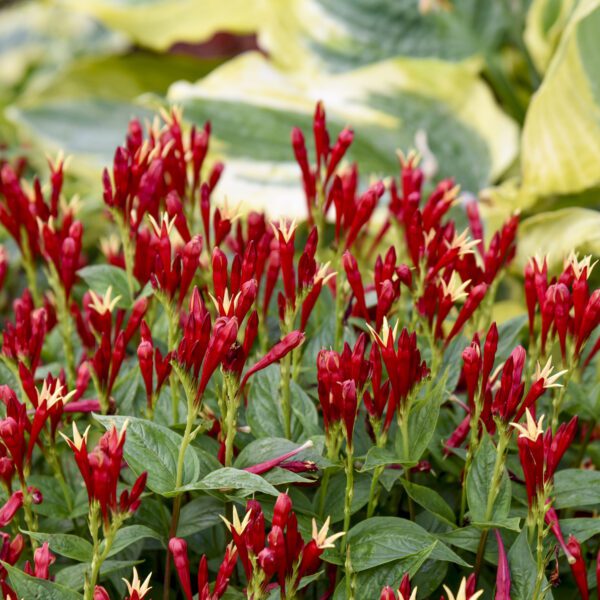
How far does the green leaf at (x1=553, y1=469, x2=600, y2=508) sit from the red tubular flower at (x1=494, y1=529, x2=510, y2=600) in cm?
7

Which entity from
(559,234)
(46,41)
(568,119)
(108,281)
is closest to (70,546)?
(108,281)

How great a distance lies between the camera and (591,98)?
52.2 inches

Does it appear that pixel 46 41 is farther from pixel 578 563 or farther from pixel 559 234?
pixel 578 563

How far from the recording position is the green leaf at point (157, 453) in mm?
660

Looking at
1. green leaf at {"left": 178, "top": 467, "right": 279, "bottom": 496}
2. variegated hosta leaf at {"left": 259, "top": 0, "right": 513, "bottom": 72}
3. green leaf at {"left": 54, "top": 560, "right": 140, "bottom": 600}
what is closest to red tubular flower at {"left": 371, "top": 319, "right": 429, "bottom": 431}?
green leaf at {"left": 178, "top": 467, "right": 279, "bottom": 496}

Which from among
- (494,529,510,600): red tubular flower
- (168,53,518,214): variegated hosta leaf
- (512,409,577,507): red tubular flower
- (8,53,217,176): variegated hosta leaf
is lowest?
(8,53,217,176): variegated hosta leaf

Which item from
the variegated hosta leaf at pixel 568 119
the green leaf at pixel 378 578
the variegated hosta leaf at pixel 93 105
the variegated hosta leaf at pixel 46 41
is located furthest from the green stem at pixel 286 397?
the variegated hosta leaf at pixel 46 41

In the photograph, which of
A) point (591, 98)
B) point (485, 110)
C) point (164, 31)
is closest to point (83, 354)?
point (591, 98)

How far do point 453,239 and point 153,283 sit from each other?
0.27 meters

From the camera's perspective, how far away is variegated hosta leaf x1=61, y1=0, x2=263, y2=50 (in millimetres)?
2061

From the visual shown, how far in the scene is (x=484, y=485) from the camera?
2.29 ft

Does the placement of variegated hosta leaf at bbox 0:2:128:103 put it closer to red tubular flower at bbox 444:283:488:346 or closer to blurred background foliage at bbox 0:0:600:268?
blurred background foliage at bbox 0:0:600:268

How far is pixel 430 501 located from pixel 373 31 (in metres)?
1.34

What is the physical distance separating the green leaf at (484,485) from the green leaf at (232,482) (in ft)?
0.52
